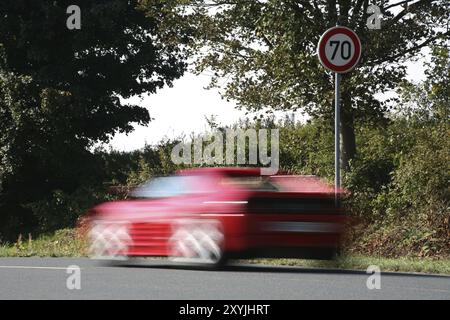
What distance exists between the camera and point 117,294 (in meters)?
11.9

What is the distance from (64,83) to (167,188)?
66.7 ft

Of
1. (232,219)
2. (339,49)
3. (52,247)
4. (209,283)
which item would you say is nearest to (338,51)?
(339,49)

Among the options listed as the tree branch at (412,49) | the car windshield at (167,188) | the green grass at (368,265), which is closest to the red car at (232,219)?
the car windshield at (167,188)

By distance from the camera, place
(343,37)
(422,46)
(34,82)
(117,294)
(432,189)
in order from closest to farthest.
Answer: (117,294), (343,37), (432,189), (422,46), (34,82)

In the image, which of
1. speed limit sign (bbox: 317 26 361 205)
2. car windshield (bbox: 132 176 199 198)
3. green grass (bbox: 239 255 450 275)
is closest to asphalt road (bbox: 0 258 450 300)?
green grass (bbox: 239 255 450 275)

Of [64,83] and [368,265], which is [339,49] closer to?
[368,265]

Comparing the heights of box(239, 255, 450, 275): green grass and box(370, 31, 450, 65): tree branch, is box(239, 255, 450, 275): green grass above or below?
below

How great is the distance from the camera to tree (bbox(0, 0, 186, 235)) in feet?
110

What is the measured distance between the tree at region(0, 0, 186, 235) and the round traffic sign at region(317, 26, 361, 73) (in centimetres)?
1534

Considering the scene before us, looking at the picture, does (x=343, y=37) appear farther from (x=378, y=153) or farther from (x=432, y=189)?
(x=378, y=153)

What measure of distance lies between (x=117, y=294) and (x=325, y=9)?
14928 millimetres

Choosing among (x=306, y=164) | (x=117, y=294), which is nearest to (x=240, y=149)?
(x=306, y=164)

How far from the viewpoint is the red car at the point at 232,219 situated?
46.8 ft

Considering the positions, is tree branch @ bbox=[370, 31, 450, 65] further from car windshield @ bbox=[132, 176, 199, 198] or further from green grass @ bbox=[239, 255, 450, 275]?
car windshield @ bbox=[132, 176, 199, 198]
